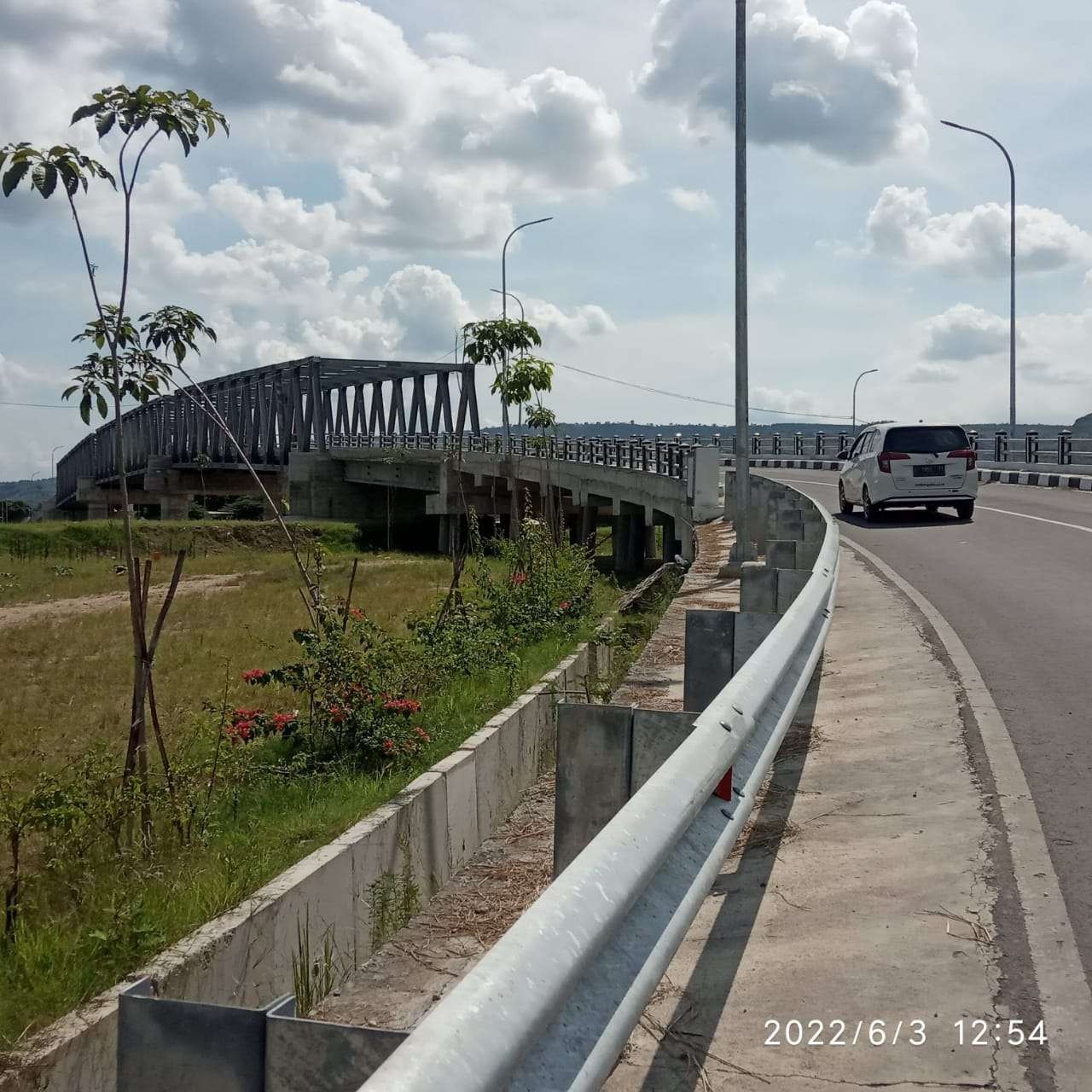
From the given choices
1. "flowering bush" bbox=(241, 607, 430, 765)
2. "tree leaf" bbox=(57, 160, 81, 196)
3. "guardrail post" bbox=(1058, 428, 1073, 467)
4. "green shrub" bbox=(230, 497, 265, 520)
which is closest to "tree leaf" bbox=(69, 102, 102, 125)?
"tree leaf" bbox=(57, 160, 81, 196)

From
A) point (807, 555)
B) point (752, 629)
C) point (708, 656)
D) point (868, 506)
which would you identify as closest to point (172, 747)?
point (807, 555)

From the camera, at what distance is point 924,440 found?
20.6 m

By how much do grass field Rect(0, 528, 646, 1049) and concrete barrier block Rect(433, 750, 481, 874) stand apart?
295 mm

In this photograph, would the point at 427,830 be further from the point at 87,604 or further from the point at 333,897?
the point at 87,604

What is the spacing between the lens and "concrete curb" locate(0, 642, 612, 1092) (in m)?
4.33

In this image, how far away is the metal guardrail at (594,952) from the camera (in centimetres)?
146

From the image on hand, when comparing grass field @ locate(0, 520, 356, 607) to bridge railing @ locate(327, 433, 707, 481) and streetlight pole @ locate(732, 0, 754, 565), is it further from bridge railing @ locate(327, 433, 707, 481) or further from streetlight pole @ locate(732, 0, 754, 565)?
streetlight pole @ locate(732, 0, 754, 565)

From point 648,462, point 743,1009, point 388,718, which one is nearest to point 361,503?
point 648,462

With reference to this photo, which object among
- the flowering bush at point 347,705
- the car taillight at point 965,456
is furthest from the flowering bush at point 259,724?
the car taillight at point 965,456

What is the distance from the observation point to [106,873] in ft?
20.1

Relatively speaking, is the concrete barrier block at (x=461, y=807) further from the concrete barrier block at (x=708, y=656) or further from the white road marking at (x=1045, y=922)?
the white road marking at (x=1045, y=922)
